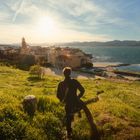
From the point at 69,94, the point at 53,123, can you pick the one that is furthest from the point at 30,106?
the point at 69,94

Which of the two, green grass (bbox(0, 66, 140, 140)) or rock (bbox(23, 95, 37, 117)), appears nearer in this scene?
green grass (bbox(0, 66, 140, 140))

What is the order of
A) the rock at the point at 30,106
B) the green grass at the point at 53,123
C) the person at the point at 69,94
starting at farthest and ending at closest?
the rock at the point at 30,106 → the person at the point at 69,94 → the green grass at the point at 53,123

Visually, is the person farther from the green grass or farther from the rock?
the rock

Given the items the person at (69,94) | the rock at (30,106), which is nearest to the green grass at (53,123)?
the rock at (30,106)

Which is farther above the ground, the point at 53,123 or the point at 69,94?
the point at 69,94

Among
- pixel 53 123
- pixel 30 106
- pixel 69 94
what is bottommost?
pixel 53 123

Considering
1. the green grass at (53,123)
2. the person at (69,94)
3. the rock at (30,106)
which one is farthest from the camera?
the rock at (30,106)

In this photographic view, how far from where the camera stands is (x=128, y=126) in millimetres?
11547

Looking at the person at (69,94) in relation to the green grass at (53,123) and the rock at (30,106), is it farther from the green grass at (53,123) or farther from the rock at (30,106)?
the rock at (30,106)

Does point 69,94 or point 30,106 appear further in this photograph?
point 30,106

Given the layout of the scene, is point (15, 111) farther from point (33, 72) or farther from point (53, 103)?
point (33, 72)

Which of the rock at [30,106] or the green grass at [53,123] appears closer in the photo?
the green grass at [53,123]

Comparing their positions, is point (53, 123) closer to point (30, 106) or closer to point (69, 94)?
point (30, 106)

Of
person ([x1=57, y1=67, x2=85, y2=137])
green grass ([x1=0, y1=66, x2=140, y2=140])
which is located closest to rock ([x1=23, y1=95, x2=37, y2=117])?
green grass ([x1=0, y1=66, x2=140, y2=140])
